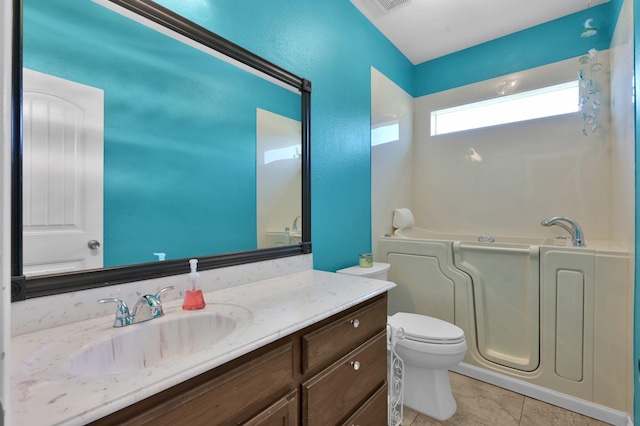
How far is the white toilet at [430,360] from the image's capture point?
65.3 inches

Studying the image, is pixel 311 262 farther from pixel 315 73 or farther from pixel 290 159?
pixel 315 73

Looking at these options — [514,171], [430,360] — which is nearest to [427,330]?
[430,360]

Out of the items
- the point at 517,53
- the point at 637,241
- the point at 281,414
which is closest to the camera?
the point at 281,414

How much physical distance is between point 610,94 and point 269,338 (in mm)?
2917

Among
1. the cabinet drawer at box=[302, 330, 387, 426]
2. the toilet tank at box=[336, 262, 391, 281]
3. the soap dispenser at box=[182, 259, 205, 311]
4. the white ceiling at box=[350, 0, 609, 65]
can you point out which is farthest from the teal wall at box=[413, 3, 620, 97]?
the soap dispenser at box=[182, 259, 205, 311]

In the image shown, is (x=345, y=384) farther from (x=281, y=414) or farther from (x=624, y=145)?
(x=624, y=145)

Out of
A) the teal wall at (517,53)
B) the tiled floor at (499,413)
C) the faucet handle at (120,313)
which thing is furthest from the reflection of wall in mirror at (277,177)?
the teal wall at (517,53)

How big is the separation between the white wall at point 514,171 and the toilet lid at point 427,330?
1293mm

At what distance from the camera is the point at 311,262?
1.71 m

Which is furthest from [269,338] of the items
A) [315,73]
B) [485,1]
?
[485,1]

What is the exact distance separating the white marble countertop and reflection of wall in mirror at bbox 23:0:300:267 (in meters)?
0.25

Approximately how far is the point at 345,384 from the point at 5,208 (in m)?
1.08

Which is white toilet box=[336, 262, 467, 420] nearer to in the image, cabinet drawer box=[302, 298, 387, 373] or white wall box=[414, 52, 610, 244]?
cabinet drawer box=[302, 298, 387, 373]

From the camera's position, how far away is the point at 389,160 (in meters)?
2.63
